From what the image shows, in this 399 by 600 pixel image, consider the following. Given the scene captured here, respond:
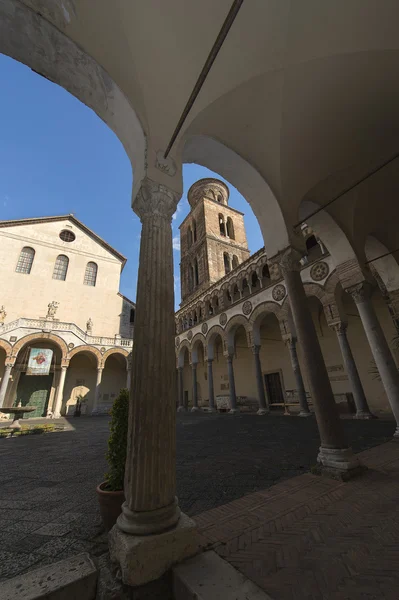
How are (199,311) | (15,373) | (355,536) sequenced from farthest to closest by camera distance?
(199,311), (15,373), (355,536)

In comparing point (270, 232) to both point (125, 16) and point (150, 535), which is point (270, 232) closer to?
point (125, 16)


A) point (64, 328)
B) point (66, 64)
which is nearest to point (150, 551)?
point (66, 64)

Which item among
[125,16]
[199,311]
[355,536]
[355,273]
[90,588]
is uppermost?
[199,311]

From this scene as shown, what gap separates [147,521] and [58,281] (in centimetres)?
2264

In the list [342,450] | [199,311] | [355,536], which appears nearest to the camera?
[355,536]

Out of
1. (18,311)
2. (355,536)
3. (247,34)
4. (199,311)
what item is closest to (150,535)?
(355,536)

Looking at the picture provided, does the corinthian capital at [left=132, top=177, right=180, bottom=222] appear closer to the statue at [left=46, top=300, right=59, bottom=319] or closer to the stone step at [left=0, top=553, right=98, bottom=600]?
the stone step at [left=0, top=553, right=98, bottom=600]

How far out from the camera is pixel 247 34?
12.0 feet

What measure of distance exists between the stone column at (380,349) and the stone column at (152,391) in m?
5.29

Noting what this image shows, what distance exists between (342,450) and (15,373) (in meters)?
21.1

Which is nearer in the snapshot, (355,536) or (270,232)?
(355,536)

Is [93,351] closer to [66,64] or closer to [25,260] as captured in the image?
[25,260]

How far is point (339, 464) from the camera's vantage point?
3.43 meters

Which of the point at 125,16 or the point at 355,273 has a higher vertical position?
the point at 125,16
